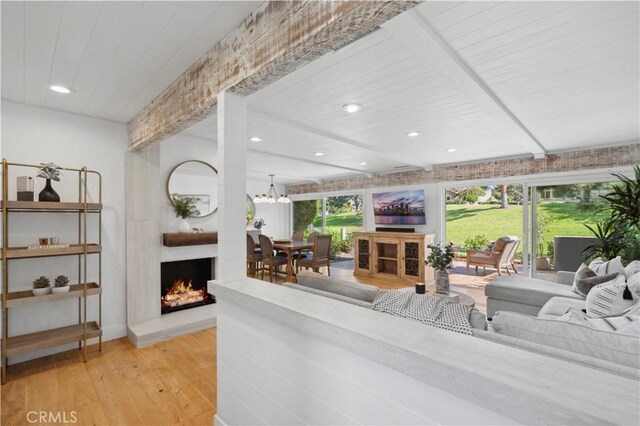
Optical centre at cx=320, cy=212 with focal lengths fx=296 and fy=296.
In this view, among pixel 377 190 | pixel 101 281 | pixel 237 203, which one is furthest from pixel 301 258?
pixel 237 203

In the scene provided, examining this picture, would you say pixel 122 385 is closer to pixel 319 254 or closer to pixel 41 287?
pixel 41 287

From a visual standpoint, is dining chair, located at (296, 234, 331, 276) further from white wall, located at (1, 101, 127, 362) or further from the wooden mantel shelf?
white wall, located at (1, 101, 127, 362)

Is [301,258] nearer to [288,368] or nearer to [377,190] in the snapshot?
[377,190]

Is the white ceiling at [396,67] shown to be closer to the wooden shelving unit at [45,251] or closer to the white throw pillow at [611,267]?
the wooden shelving unit at [45,251]

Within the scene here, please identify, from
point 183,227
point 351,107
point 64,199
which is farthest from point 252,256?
point 351,107

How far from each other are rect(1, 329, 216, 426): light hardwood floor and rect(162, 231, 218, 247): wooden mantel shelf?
41.8 inches

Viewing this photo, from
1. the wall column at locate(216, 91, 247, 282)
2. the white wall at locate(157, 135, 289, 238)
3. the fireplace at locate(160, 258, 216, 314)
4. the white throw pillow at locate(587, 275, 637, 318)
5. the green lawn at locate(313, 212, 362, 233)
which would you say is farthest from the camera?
the green lawn at locate(313, 212, 362, 233)

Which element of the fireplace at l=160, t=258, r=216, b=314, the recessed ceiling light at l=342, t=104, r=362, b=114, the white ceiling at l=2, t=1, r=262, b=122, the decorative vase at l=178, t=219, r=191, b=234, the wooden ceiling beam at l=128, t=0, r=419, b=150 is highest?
the white ceiling at l=2, t=1, r=262, b=122

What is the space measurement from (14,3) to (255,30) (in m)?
1.15

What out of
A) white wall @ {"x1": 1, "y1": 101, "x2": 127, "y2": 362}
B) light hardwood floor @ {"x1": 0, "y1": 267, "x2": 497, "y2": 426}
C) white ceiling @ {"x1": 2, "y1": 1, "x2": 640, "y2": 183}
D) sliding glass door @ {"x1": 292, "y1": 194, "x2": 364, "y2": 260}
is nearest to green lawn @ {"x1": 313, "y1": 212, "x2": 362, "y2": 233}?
sliding glass door @ {"x1": 292, "y1": 194, "x2": 364, "y2": 260}

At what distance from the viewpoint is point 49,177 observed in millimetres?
2662

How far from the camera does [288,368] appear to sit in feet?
4.58

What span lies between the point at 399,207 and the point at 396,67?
4.75m

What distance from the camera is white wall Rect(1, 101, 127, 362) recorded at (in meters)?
2.72
